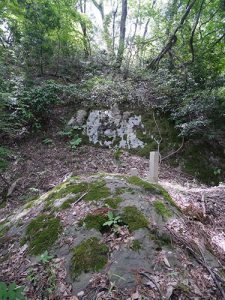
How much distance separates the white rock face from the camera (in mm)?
7277

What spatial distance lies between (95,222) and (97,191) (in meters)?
0.63

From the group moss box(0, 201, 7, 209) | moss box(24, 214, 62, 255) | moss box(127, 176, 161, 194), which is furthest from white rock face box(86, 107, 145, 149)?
moss box(24, 214, 62, 255)

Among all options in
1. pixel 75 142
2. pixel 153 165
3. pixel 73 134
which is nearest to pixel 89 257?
pixel 153 165

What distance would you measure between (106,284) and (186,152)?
17.9ft

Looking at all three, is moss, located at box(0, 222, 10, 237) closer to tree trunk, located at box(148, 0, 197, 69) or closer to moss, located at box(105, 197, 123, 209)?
moss, located at box(105, 197, 123, 209)

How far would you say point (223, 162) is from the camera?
6730mm

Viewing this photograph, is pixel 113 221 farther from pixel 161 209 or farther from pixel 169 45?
pixel 169 45

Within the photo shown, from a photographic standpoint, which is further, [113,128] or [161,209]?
[113,128]

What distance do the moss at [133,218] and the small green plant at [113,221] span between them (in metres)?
0.06

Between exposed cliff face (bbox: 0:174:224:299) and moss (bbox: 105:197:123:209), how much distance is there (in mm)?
13

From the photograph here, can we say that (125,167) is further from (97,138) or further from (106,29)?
(106,29)

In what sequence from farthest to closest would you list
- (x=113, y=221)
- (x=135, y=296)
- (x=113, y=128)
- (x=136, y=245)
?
1. (x=113, y=128)
2. (x=113, y=221)
3. (x=136, y=245)
4. (x=135, y=296)

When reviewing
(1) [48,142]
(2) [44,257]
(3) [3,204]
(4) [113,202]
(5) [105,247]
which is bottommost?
(3) [3,204]

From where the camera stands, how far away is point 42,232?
275 centimetres
